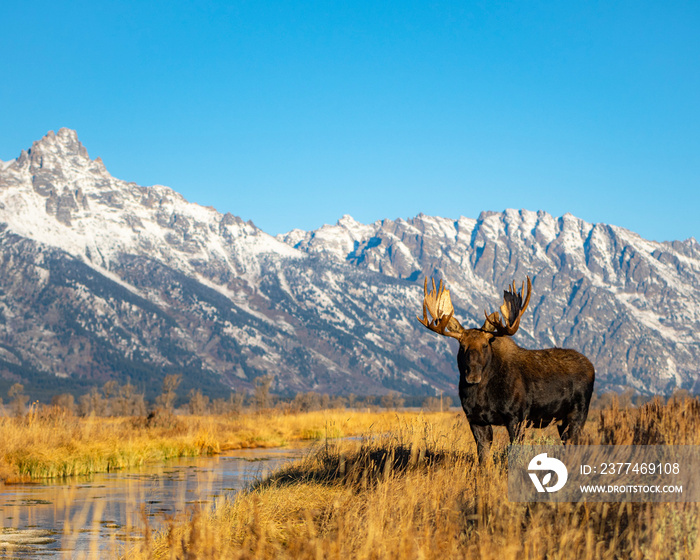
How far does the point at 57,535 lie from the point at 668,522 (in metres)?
8.97

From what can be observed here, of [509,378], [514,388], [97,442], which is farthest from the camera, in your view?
[97,442]

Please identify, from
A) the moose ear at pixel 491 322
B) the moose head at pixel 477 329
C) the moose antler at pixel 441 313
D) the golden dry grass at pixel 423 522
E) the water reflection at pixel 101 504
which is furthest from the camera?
the moose antler at pixel 441 313

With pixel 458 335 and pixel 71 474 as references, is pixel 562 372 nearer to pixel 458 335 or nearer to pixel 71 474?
pixel 458 335

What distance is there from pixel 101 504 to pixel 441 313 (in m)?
7.72

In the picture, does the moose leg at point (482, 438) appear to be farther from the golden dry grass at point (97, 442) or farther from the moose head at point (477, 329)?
the golden dry grass at point (97, 442)

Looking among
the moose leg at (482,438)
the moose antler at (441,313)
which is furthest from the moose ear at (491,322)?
the moose leg at (482,438)

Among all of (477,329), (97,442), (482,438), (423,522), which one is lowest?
(97,442)

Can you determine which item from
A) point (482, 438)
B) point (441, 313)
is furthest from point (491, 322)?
point (482, 438)

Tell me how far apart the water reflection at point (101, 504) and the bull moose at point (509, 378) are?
4.60 metres

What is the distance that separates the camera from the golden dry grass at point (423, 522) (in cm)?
792

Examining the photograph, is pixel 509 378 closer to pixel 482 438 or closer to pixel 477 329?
pixel 477 329

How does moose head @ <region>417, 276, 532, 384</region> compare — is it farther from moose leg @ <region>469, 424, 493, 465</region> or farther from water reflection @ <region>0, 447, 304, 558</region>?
water reflection @ <region>0, 447, 304, 558</region>

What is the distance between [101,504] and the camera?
1595 centimetres

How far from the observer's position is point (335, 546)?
775 centimetres
